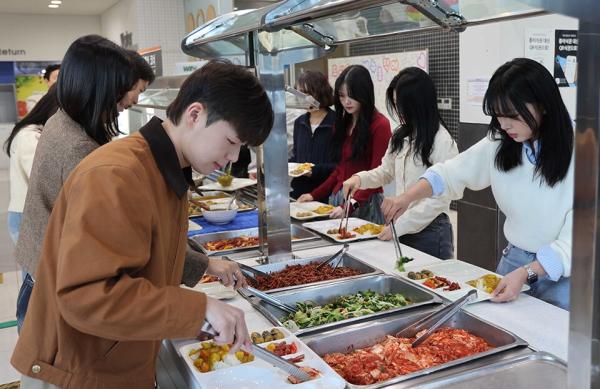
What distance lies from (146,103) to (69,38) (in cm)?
961

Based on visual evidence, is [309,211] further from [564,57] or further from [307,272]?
[564,57]

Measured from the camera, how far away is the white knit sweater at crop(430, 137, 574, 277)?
5.68 feet

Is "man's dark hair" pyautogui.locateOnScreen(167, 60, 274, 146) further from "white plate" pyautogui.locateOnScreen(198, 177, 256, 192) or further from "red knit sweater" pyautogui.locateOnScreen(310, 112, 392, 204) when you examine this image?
"white plate" pyautogui.locateOnScreen(198, 177, 256, 192)

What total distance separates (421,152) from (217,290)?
118 centimetres

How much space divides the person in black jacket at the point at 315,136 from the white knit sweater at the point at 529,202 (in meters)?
1.71

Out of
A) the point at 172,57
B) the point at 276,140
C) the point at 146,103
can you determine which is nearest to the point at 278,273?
the point at 276,140

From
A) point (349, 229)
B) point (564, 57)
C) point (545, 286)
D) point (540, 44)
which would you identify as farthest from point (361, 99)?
point (564, 57)

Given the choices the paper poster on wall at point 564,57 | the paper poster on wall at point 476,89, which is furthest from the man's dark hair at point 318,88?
the paper poster on wall at point 564,57

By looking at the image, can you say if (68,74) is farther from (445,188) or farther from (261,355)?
(445,188)

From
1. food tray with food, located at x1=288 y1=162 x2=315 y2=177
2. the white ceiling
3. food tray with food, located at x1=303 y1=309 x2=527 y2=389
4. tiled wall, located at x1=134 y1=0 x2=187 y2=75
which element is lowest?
food tray with food, located at x1=303 y1=309 x2=527 y2=389

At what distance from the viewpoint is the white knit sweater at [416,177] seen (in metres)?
2.46

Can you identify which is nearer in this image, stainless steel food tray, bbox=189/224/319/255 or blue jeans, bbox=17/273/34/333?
blue jeans, bbox=17/273/34/333

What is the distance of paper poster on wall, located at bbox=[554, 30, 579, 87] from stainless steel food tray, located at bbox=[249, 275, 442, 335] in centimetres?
297

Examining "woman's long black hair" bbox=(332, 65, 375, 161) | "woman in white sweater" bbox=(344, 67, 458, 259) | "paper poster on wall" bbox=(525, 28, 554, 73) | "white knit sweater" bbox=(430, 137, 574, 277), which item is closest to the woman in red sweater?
"woman's long black hair" bbox=(332, 65, 375, 161)
